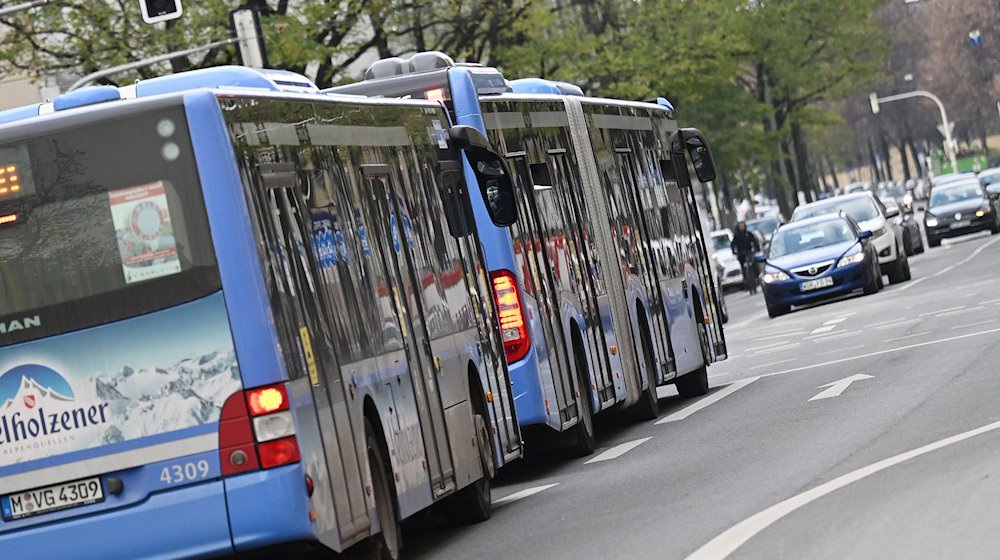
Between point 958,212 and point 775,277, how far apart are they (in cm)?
2435

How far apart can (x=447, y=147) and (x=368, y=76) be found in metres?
A: 2.97

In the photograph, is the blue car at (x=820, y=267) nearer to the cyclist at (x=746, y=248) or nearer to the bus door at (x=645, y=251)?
the cyclist at (x=746, y=248)

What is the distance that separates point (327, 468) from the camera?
32.3 ft

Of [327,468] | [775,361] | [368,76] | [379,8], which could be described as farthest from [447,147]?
[379,8]

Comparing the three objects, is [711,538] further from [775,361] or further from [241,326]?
[775,361]

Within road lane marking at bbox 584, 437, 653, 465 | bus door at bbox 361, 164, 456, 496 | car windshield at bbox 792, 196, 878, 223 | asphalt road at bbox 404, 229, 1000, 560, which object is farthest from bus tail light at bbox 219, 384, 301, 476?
car windshield at bbox 792, 196, 878, 223

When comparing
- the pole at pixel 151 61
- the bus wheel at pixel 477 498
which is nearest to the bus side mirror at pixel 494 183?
the bus wheel at pixel 477 498

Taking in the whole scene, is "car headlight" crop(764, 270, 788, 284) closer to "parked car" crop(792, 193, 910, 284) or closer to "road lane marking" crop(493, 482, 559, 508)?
"parked car" crop(792, 193, 910, 284)

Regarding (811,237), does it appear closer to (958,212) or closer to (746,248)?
(746,248)

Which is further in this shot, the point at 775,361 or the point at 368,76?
the point at 775,361

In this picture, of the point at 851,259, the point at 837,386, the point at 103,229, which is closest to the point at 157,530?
the point at 103,229

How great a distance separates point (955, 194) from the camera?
59875 mm

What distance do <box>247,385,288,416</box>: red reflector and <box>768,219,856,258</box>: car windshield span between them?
2790 cm

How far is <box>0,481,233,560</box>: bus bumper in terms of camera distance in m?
9.35
